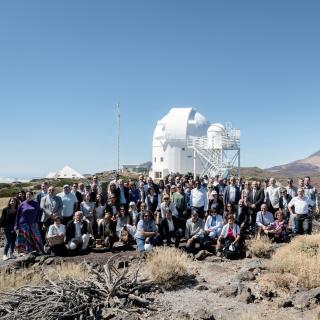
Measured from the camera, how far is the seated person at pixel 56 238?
10977 millimetres

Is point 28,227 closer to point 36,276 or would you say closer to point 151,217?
point 36,276

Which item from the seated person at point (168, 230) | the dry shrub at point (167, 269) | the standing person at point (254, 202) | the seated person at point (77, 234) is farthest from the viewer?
the standing person at point (254, 202)

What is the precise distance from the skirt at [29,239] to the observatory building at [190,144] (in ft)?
77.6

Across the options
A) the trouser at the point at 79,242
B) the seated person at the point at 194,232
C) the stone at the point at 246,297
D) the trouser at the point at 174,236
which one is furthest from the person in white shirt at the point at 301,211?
the trouser at the point at 79,242

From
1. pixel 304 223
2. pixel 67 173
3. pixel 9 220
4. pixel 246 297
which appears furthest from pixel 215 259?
pixel 67 173

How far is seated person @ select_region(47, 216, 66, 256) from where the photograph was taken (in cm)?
1098

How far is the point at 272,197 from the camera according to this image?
1260 cm

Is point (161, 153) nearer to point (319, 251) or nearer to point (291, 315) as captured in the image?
point (319, 251)

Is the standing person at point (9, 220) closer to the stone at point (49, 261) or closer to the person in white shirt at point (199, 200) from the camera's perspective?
the stone at point (49, 261)

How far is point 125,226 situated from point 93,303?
15.3 ft

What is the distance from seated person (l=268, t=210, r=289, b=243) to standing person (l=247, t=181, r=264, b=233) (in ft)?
2.09

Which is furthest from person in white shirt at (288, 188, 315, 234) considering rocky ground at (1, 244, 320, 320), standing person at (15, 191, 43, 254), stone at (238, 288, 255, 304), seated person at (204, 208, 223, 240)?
standing person at (15, 191, 43, 254)

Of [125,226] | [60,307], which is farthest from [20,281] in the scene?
[125,226]

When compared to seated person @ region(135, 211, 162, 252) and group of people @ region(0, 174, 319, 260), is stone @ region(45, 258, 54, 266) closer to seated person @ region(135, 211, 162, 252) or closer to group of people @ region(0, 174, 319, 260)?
group of people @ region(0, 174, 319, 260)
